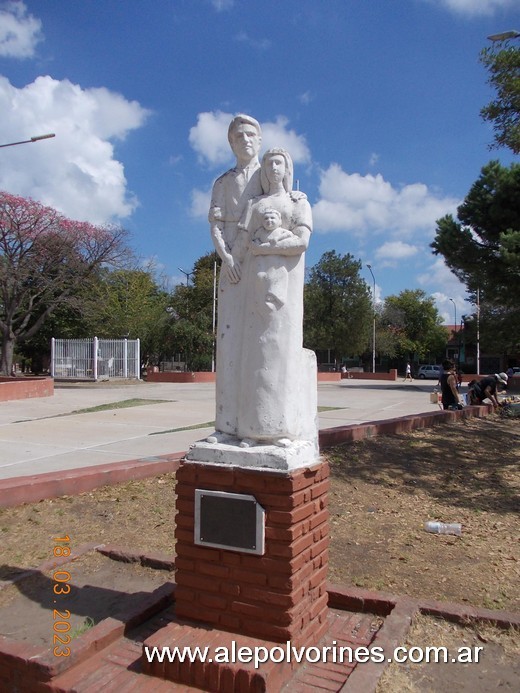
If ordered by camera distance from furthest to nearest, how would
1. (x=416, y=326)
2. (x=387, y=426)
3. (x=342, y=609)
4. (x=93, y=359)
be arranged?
(x=416, y=326), (x=93, y=359), (x=387, y=426), (x=342, y=609)

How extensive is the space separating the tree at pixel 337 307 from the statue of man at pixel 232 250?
4051cm

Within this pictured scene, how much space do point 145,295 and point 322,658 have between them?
113 feet

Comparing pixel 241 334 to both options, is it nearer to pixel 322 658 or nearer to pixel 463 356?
pixel 322 658

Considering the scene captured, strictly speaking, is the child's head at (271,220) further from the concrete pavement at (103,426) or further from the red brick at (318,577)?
the concrete pavement at (103,426)

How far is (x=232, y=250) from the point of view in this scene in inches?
124

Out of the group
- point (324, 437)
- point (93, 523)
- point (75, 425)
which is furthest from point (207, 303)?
point (93, 523)

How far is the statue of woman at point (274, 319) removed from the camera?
2.93 m

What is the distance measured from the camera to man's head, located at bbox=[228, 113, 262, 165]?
10.5ft

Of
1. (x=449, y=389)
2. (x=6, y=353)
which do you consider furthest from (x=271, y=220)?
(x=6, y=353)

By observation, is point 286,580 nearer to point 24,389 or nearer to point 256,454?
point 256,454

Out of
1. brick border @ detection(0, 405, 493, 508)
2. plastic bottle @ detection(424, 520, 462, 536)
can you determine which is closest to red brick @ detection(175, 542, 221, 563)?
brick border @ detection(0, 405, 493, 508)

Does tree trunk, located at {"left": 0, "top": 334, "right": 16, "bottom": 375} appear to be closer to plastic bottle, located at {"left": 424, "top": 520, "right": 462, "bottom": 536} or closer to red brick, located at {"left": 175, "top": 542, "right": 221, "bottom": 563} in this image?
plastic bottle, located at {"left": 424, "top": 520, "right": 462, "bottom": 536}

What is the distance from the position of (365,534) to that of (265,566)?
2.21m
